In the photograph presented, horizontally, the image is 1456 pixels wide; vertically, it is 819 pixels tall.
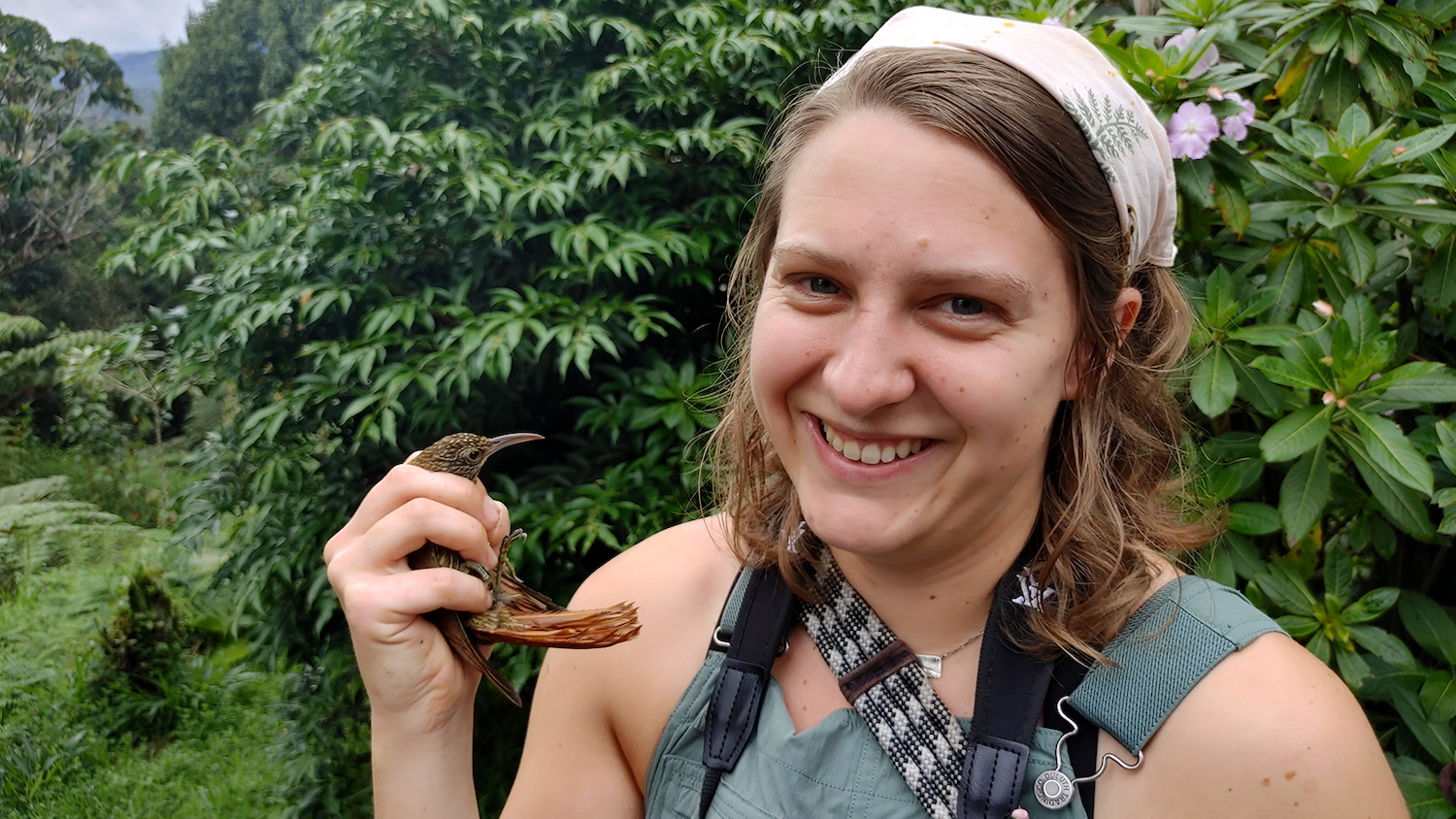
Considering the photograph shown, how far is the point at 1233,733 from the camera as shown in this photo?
1213 mm

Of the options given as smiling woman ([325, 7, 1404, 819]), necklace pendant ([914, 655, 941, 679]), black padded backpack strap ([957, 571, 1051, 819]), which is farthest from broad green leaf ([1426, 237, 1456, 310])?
necklace pendant ([914, 655, 941, 679])

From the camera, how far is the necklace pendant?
142 centimetres

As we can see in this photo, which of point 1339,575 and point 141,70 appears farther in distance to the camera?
point 141,70

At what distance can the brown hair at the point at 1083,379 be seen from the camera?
4.14 ft

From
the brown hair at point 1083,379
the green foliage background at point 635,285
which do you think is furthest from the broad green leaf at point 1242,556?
the brown hair at point 1083,379

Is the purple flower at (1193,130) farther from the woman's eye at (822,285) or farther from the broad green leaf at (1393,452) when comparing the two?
the woman's eye at (822,285)

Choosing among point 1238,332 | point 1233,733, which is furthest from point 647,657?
point 1238,332

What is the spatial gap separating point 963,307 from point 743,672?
0.67 metres

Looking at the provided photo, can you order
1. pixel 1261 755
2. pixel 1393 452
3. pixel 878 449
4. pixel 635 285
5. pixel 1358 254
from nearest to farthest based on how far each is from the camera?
pixel 1261 755, pixel 878 449, pixel 1393 452, pixel 1358 254, pixel 635 285

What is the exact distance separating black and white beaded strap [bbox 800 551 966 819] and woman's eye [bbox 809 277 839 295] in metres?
0.49

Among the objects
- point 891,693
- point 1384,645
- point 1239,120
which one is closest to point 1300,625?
point 1384,645

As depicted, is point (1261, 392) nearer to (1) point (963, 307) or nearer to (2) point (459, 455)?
(1) point (963, 307)

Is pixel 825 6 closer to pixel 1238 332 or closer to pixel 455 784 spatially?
pixel 1238 332

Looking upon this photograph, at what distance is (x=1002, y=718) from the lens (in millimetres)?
1287
